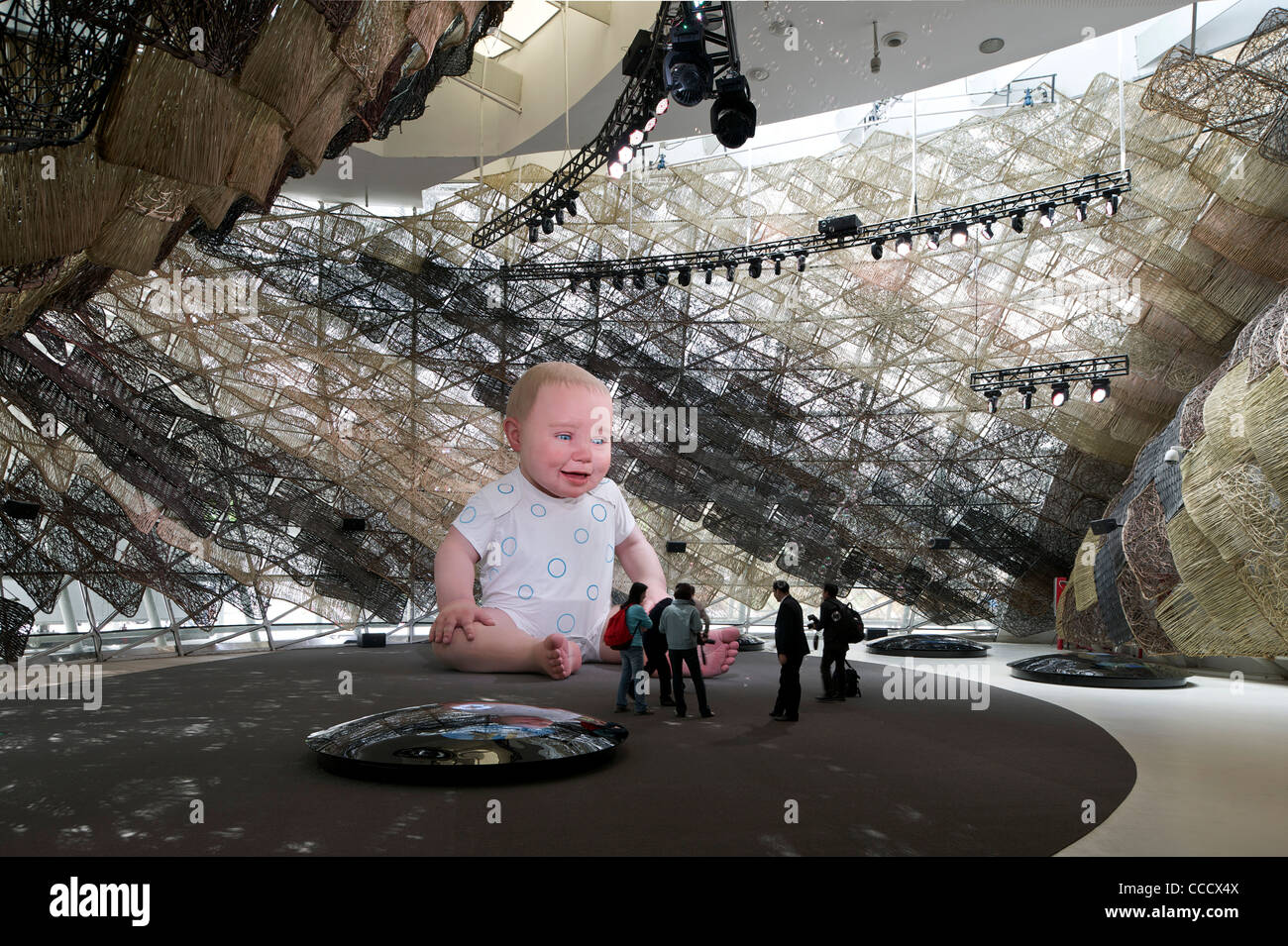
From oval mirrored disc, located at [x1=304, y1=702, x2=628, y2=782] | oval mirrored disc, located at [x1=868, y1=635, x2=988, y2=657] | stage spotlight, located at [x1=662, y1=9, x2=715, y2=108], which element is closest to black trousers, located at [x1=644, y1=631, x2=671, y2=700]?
oval mirrored disc, located at [x1=304, y1=702, x2=628, y2=782]

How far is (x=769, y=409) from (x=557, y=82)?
9.06 meters

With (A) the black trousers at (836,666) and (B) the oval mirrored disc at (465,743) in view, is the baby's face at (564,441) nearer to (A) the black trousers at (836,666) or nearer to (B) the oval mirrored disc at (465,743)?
(A) the black trousers at (836,666)

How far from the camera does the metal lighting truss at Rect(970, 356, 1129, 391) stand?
1570 centimetres

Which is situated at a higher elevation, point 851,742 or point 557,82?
point 557,82

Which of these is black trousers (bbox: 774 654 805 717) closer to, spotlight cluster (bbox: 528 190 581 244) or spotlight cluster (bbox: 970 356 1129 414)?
spotlight cluster (bbox: 528 190 581 244)

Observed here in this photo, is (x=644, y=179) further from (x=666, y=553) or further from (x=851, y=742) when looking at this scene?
(x=851, y=742)

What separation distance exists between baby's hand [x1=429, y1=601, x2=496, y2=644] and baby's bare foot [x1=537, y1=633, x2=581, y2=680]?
2.29 ft

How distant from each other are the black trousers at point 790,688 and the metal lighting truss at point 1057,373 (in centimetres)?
1071

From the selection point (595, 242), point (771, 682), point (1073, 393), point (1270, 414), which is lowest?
point (771, 682)

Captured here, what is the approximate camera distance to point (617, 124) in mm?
11023

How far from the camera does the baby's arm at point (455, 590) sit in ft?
31.7
